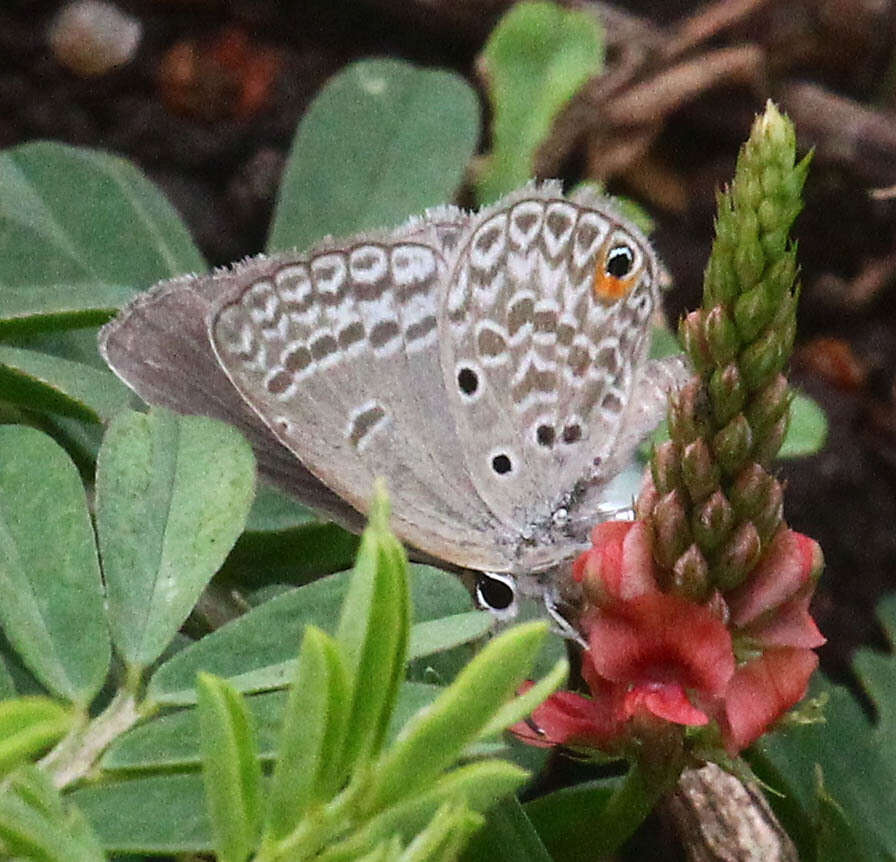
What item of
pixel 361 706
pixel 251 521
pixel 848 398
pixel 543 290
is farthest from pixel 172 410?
pixel 848 398

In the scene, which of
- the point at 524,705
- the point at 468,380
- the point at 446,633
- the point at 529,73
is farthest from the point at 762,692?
the point at 529,73

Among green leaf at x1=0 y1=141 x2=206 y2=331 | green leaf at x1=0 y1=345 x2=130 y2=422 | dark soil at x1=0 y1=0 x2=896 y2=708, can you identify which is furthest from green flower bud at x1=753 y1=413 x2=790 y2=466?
dark soil at x1=0 y1=0 x2=896 y2=708

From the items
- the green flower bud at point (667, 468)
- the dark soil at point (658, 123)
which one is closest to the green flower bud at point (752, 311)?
the green flower bud at point (667, 468)

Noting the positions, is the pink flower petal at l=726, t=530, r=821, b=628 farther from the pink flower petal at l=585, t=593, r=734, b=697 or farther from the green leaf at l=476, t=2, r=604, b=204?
the green leaf at l=476, t=2, r=604, b=204

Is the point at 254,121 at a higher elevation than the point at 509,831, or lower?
lower

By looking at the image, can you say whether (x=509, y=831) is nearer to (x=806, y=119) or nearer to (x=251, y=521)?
(x=251, y=521)

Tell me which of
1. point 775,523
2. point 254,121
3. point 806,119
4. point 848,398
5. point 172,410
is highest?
point 775,523
